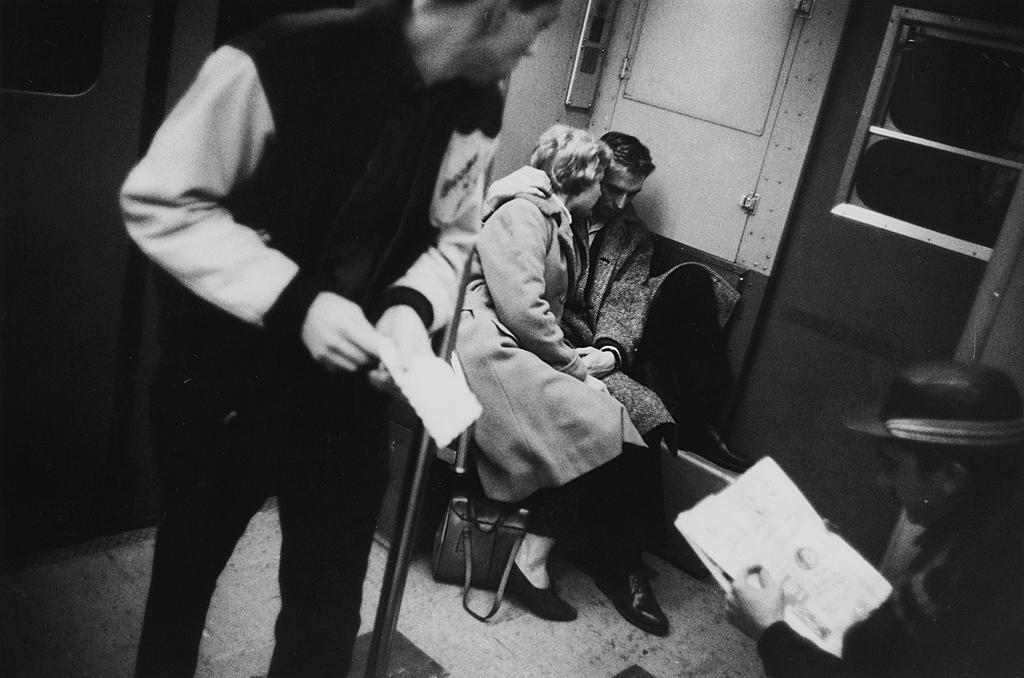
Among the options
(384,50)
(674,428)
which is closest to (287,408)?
(384,50)

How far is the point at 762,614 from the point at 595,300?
170 cm

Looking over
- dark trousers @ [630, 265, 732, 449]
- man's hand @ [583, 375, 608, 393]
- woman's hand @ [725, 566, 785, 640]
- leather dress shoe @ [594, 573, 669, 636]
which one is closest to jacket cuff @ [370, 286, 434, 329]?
woman's hand @ [725, 566, 785, 640]

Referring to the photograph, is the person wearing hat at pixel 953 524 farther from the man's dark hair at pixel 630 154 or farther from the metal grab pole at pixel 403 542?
the man's dark hair at pixel 630 154

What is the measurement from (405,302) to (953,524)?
0.94m

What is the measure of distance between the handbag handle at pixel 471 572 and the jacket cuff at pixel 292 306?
4.90 feet

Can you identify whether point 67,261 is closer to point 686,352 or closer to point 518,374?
point 518,374

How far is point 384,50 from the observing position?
4.17 feet

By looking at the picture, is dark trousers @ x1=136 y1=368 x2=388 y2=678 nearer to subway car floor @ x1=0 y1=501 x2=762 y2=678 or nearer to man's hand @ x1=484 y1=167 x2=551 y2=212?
subway car floor @ x1=0 y1=501 x2=762 y2=678

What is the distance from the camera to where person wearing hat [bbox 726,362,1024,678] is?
1.33 metres

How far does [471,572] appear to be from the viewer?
266 centimetres

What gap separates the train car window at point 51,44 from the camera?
3.84ft

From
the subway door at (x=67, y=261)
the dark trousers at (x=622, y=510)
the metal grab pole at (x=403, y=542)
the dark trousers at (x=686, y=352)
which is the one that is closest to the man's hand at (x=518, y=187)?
the dark trousers at (x=686, y=352)

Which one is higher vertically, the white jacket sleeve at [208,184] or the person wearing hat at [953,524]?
the white jacket sleeve at [208,184]

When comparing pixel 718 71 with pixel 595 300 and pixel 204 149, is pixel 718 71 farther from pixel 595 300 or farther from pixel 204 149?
pixel 204 149
